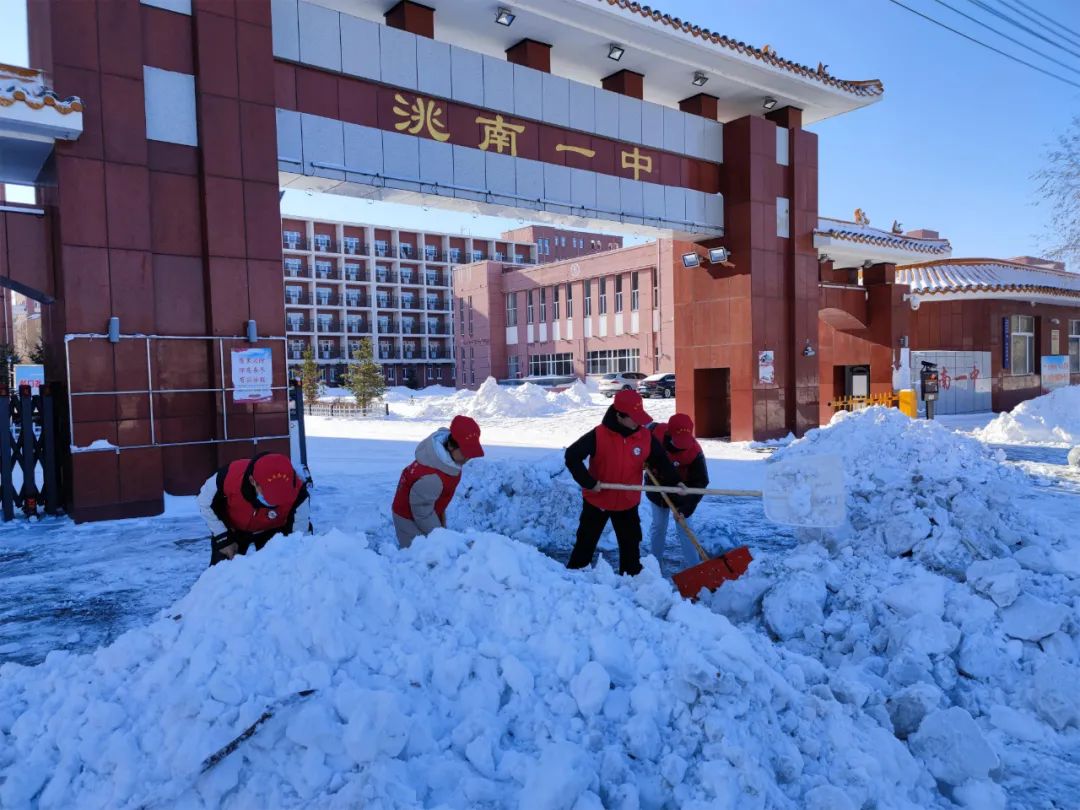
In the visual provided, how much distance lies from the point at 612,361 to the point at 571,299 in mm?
5070

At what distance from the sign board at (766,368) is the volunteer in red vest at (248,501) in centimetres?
1091

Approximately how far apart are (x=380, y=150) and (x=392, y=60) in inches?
47.6

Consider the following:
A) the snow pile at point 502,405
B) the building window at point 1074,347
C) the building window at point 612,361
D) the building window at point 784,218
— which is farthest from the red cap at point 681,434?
the building window at point 612,361

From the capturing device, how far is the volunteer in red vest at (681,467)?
5621 mm

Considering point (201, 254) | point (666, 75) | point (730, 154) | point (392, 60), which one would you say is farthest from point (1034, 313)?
point (201, 254)

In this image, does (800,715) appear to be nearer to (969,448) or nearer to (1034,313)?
(969,448)

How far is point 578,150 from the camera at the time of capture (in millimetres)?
11211

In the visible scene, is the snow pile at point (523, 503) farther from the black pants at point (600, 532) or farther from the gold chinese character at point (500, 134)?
the gold chinese character at point (500, 134)

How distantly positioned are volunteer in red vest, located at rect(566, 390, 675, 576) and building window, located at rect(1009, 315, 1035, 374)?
21742mm

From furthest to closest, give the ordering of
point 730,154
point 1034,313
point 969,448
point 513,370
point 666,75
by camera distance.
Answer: point 513,370 → point 1034,313 → point 730,154 → point 666,75 → point 969,448

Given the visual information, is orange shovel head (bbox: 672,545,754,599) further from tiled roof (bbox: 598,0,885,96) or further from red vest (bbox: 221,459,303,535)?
tiled roof (bbox: 598,0,885,96)

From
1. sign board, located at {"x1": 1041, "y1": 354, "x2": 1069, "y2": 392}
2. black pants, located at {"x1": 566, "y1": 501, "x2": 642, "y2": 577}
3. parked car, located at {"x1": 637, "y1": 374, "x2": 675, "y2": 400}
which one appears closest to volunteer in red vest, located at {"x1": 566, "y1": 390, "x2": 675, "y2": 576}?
black pants, located at {"x1": 566, "y1": 501, "x2": 642, "y2": 577}

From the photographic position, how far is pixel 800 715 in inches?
115

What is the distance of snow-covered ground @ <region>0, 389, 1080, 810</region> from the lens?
2.43m
